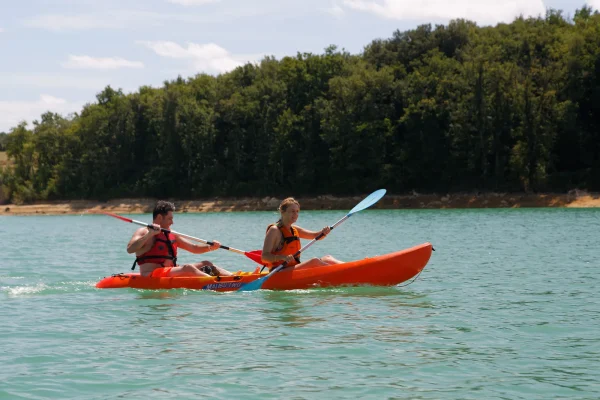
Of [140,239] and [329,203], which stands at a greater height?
[140,239]

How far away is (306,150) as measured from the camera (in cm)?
5844

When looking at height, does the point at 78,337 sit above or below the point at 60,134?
below

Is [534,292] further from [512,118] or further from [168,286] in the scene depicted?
[512,118]

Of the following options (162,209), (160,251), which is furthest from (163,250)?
(162,209)

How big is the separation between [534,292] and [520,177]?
3780cm

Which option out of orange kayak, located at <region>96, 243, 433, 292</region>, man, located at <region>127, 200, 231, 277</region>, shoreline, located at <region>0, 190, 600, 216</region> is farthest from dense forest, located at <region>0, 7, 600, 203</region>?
man, located at <region>127, 200, 231, 277</region>

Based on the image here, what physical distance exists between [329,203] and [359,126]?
5.45 metres

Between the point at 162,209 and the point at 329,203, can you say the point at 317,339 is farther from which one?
the point at 329,203

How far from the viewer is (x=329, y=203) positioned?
54500mm

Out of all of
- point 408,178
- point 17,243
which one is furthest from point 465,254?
point 408,178

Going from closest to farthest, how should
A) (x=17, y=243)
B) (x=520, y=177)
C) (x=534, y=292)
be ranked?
(x=534, y=292)
(x=17, y=243)
(x=520, y=177)

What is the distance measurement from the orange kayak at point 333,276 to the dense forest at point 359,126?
3663 cm

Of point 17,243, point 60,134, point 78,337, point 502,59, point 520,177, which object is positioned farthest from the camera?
point 60,134

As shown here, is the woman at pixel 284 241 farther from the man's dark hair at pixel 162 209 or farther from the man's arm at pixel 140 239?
the man's arm at pixel 140 239
